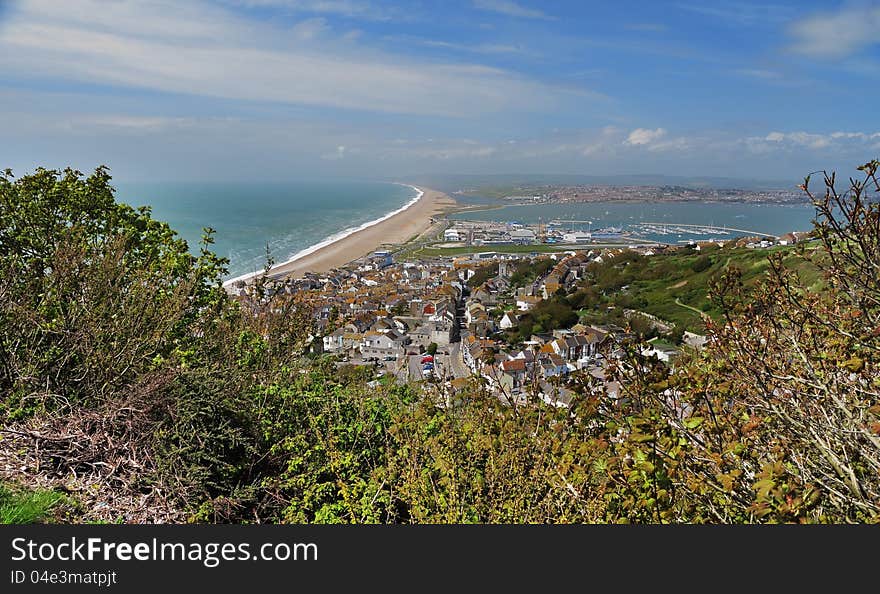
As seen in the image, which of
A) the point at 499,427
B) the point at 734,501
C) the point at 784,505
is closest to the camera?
the point at 784,505

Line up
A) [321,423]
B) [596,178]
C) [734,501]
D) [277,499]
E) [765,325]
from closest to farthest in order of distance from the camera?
[734,501]
[765,325]
[277,499]
[321,423]
[596,178]

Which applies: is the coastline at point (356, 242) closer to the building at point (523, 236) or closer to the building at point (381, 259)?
the building at point (381, 259)

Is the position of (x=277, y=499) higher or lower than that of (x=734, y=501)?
lower

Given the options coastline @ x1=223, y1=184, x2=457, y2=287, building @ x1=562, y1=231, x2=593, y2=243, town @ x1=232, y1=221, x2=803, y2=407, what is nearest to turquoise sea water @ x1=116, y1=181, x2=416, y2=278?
coastline @ x1=223, y1=184, x2=457, y2=287

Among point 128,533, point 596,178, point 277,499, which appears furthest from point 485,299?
point 596,178

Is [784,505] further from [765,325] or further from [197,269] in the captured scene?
[197,269]

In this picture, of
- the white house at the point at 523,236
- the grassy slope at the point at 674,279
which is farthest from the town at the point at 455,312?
the white house at the point at 523,236
